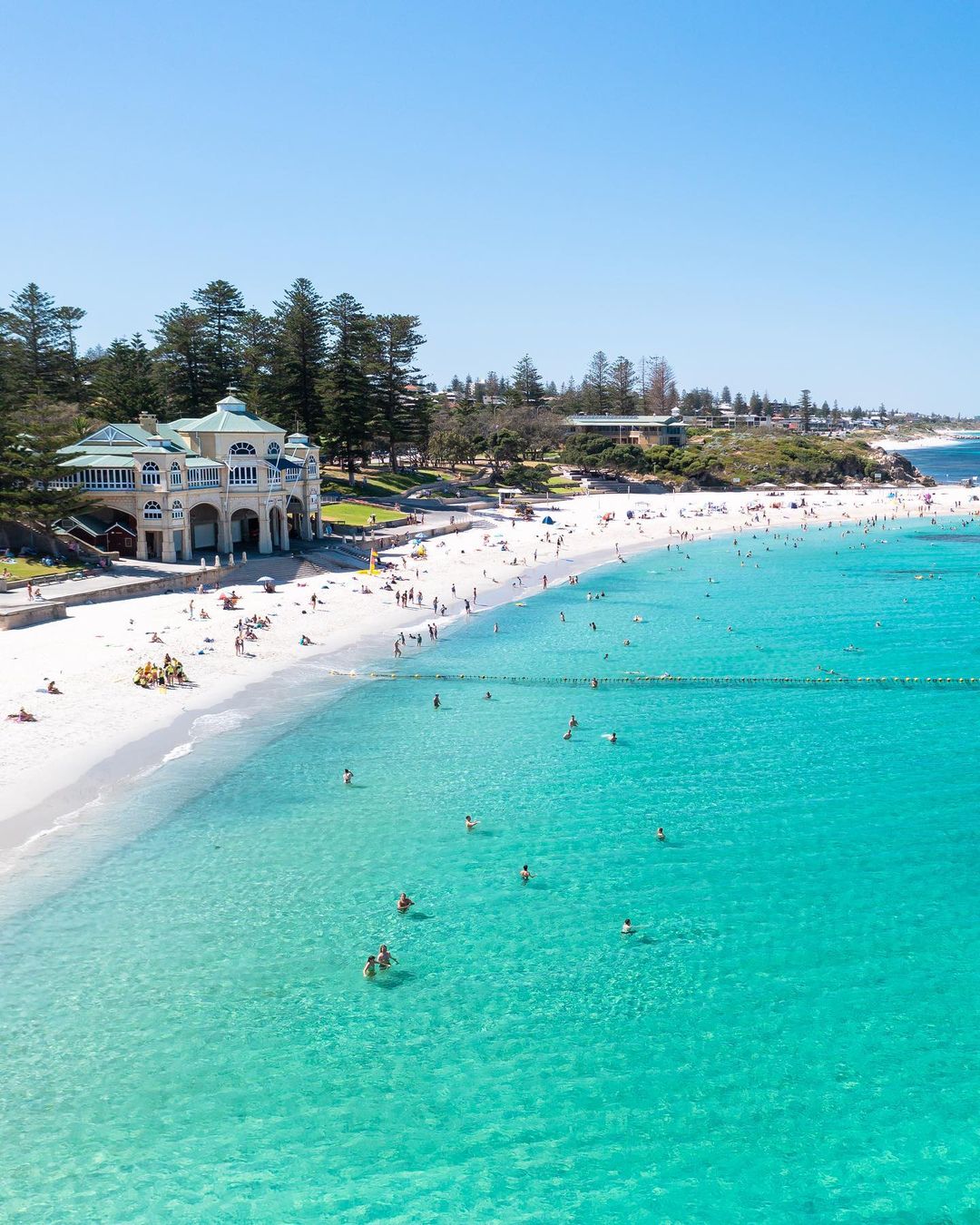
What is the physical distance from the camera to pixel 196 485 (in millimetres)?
60875

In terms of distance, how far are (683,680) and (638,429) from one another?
345 ft

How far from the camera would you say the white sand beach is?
30.6m

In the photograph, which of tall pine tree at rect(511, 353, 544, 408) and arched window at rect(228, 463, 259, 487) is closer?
arched window at rect(228, 463, 259, 487)

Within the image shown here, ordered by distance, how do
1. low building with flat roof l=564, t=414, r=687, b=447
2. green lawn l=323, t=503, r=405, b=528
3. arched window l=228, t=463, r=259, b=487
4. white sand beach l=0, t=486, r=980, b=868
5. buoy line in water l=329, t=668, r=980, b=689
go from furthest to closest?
low building with flat roof l=564, t=414, r=687, b=447
green lawn l=323, t=503, r=405, b=528
arched window l=228, t=463, r=259, b=487
buoy line in water l=329, t=668, r=980, b=689
white sand beach l=0, t=486, r=980, b=868

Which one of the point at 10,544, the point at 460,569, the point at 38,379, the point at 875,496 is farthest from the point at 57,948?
the point at 875,496

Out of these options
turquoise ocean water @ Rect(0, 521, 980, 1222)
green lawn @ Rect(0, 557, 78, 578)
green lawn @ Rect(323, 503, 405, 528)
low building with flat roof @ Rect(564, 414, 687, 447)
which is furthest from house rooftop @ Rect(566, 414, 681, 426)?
turquoise ocean water @ Rect(0, 521, 980, 1222)

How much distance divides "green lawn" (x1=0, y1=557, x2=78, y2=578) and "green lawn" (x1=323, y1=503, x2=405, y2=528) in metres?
26.2

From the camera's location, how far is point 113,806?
28.2m

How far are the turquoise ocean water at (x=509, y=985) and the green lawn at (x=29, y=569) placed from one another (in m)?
21.1

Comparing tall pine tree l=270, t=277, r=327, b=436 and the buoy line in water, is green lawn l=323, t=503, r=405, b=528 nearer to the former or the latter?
tall pine tree l=270, t=277, r=327, b=436

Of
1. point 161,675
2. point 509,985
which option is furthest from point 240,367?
point 509,985

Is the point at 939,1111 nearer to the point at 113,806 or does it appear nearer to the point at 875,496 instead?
the point at 113,806

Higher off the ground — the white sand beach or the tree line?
the tree line

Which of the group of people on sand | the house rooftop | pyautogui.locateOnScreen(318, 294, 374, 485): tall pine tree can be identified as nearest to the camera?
the group of people on sand
